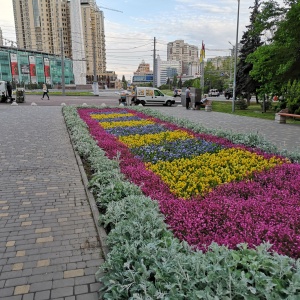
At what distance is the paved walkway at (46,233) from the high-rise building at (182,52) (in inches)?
3282

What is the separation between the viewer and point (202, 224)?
11.8 feet

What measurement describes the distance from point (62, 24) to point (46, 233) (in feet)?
231

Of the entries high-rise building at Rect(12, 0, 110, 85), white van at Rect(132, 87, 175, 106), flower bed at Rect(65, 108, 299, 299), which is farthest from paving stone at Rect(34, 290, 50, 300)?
high-rise building at Rect(12, 0, 110, 85)

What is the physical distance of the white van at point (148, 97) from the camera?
26953 mm

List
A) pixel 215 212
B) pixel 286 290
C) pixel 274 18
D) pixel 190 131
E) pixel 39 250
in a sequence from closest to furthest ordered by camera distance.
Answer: pixel 286 290 < pixel 39 250 < pixel 215 212 < pixel 190 131 < pixel 274 18

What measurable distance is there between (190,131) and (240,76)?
72.7ft

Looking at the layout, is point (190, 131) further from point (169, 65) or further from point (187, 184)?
point (169, 65)

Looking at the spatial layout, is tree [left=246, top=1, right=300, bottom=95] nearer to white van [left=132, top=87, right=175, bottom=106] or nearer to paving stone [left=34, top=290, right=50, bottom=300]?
white van [left=132, top=87, right=175, bottom=106]

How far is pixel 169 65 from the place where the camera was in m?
105

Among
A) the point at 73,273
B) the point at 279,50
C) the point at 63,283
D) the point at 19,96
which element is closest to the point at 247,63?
the point at 279,50

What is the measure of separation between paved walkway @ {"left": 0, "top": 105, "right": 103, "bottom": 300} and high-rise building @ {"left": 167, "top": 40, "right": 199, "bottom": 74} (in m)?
83.4

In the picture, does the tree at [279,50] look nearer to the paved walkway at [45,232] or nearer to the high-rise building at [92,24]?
the paved walkway at [45,232]

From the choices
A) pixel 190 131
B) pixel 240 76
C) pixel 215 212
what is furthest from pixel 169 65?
pixel 215 212

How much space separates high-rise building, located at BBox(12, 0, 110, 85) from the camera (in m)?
59.2
